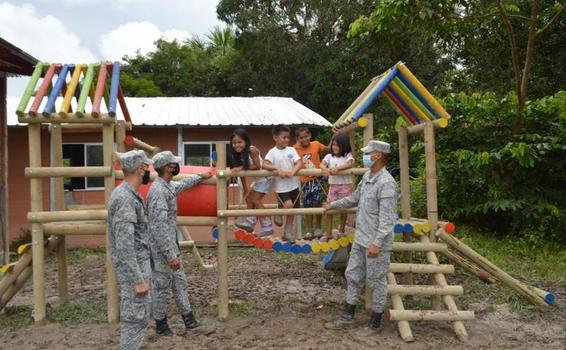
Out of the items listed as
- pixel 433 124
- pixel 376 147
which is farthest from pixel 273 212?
pixel 433 124

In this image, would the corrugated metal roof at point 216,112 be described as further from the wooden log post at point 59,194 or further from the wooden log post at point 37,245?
the wooden log post at point 37,245

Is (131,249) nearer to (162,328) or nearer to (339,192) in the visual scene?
(162,328)

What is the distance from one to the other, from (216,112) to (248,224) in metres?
6.99

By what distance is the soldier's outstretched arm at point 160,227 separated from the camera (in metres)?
4.86

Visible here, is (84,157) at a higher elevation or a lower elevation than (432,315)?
higher

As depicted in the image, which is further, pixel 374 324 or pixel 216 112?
pixel 216 112

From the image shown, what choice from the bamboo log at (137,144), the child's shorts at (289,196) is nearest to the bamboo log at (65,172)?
the bamboo log at (137,144)

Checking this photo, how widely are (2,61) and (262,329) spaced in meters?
5.64

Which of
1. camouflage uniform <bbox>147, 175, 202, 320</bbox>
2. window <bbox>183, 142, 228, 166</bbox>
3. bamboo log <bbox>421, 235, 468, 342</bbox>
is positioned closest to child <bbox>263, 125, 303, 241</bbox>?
camouflage uniform <bbox>147, 175, 202, 320</bbox>

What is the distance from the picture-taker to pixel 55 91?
18.8ft

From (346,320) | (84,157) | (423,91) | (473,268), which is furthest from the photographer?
(84,157)

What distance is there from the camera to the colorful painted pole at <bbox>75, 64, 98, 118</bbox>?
217 inches

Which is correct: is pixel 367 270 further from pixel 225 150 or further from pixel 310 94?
pixel 310 94

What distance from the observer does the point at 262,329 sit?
18.2ft
